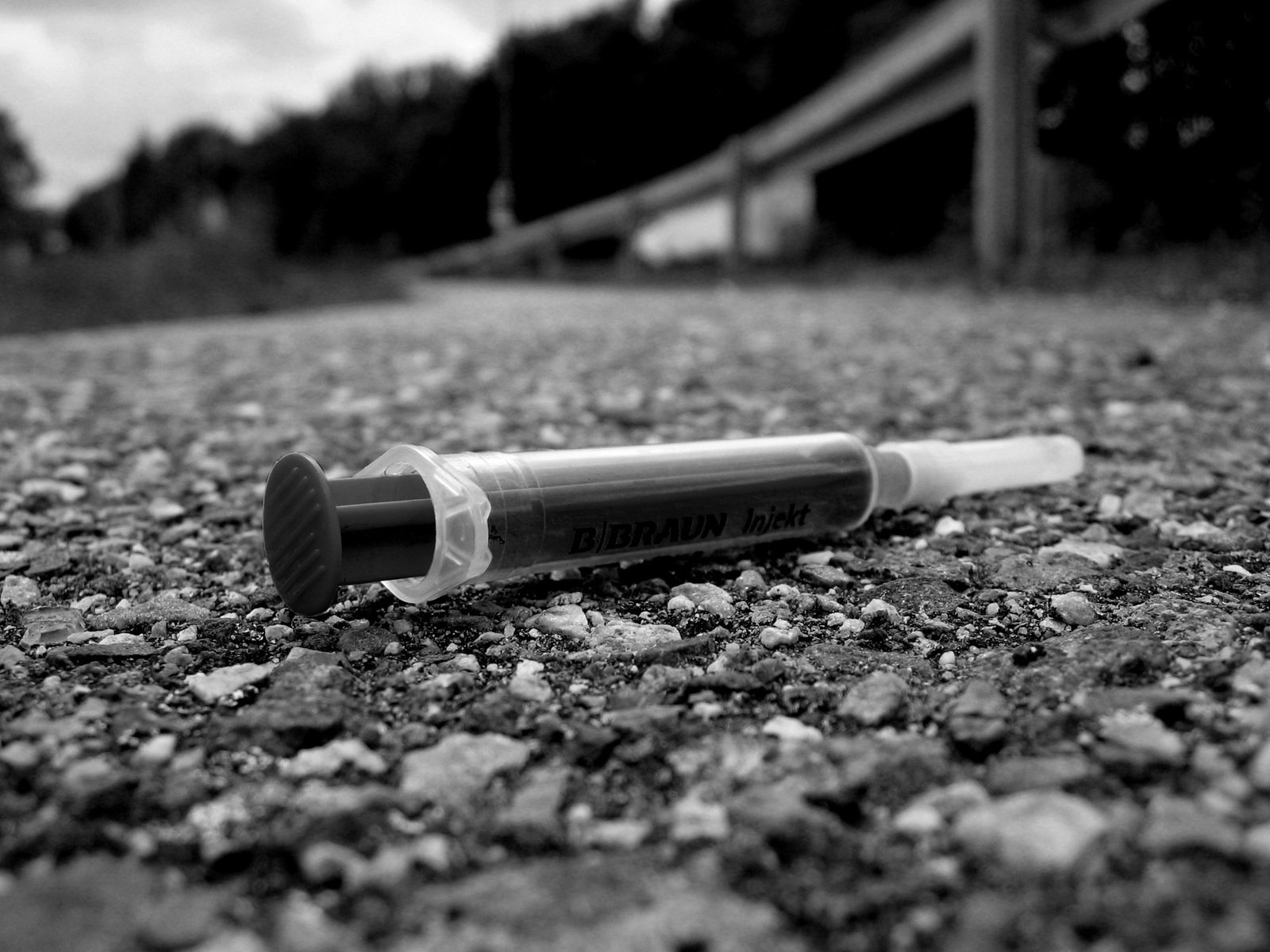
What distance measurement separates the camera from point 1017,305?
5805mm

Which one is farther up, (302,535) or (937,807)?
(302,535)

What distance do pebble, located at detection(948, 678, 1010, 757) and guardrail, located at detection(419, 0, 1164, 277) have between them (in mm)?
5479

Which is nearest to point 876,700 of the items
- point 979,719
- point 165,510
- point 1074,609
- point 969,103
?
point 979,719

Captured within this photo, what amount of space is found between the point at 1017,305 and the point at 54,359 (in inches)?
186

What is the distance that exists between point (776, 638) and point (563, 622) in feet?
1.00

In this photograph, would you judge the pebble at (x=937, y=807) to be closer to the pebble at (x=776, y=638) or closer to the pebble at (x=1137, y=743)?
the pebble at (x=1137, y=743)

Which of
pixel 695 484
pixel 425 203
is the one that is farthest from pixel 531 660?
pixel 425 203

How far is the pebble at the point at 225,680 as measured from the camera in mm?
1348

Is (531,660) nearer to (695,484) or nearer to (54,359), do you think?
(695,484)

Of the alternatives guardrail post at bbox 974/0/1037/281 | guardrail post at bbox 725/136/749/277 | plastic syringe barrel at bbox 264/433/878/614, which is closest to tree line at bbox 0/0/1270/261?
guardrail post at bbox 974/0/1037/281

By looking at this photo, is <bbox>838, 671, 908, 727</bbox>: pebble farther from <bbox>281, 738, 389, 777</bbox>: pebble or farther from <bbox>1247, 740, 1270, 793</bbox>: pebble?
<bbox>281, 738, 389, 777</bbox>: pebble

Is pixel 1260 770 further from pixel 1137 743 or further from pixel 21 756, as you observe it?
pixel 21 756

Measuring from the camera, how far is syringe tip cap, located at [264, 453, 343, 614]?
138 centimetres

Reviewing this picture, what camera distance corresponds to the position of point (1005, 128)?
6.68 metres
